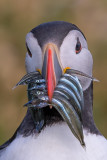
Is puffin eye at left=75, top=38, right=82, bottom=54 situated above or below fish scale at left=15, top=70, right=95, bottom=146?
above

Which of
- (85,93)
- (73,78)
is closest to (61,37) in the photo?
(73,78)

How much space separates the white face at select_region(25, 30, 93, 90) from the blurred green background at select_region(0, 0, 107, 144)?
13.8 feet

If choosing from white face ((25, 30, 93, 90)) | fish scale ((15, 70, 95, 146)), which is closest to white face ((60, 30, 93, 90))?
white face ((25, 30, 93, 90))

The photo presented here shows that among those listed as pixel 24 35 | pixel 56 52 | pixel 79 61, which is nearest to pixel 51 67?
pixel 56 52

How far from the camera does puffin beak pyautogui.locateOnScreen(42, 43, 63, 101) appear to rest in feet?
10.6

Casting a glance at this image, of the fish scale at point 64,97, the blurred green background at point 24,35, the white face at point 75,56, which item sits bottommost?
the blurred green background at point 24,35

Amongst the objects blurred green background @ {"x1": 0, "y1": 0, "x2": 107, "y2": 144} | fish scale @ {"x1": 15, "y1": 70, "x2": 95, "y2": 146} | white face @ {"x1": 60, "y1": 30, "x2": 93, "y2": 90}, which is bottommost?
blurred green background @ {"x1": 0, "y1": 0, "x2": 107, "y2": 144}

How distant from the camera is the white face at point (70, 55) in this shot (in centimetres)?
350

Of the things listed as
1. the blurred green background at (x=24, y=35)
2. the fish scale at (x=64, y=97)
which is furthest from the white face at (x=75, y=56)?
the blurred green background at (x=24, y=35)

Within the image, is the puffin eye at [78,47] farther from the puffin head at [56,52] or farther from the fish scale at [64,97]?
the fish scale at [64,97]

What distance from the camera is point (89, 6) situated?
380 inches

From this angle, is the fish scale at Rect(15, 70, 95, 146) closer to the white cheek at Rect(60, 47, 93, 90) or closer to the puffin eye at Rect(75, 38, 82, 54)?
the white cheek at Rect(60, 47, 93, 90)

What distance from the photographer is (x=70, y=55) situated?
3537 millimetres

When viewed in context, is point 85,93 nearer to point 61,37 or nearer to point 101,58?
point 61,37
